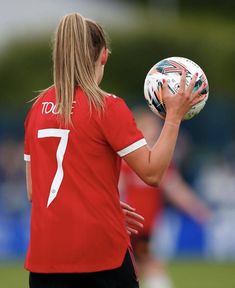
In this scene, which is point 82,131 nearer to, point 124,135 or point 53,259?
point 124,135

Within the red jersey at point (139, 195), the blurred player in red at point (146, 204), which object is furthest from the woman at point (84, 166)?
the red jersey at point (139, 195)

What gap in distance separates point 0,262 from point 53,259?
11.3 metres

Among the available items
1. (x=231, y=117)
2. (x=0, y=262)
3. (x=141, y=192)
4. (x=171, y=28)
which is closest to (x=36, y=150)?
(x=141, y=192)

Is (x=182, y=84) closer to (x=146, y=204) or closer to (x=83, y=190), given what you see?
(x=83, y=190)

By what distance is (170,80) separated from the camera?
5508 millimetres

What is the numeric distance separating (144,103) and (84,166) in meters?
15.3

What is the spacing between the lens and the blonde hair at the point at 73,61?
17.3ft

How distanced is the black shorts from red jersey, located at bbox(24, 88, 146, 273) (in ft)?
0.15

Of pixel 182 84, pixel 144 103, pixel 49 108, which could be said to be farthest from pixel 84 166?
pixel 144 103

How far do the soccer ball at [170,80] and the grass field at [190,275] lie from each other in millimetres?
7343

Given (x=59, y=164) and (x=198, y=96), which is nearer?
(x=59, y=164)

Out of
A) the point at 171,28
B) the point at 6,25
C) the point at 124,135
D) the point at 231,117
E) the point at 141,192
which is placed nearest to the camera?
the point at 124,135

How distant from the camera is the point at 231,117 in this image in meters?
20.7

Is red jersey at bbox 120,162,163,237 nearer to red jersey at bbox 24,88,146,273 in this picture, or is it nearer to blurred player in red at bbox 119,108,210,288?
blurred player in red at bbox 119,108,210,288
